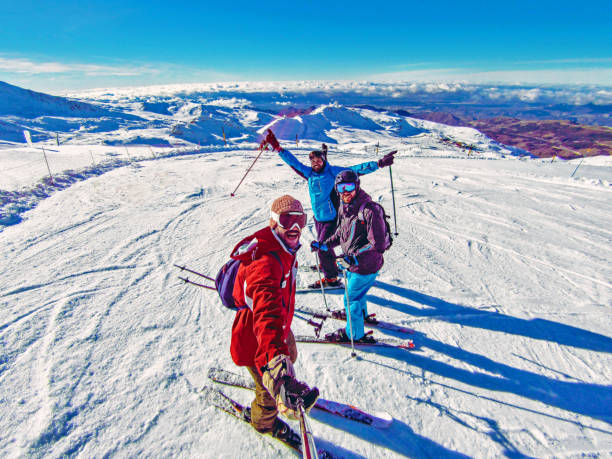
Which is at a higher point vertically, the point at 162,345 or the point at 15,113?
the point at 15,113

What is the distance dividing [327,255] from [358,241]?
158cm

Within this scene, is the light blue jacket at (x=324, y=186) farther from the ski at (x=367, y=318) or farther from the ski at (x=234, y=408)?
the ski at (x=234, y=408)

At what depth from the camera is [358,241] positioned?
10.3 ft

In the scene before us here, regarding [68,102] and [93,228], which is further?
[68,102]

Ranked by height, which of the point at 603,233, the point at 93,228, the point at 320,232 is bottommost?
the point at 603,233

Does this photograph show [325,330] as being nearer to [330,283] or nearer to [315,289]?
[315,289]

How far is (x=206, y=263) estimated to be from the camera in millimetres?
5320

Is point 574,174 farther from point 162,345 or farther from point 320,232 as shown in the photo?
point 162,345

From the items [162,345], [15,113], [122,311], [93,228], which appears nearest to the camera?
[162,345]

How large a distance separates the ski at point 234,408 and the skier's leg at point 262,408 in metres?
0.22

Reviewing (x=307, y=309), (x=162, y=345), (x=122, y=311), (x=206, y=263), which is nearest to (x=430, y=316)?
(x=307, y=309)

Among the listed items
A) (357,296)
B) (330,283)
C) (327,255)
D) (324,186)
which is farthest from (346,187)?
(330,283)

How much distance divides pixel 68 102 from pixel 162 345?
84.6 meters

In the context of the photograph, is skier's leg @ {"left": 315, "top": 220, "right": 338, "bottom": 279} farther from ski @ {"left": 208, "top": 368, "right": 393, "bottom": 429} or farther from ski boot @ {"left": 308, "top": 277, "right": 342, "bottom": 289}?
ski @ {"left": 208, "top": 368, "right": 393, "bottom": 429}
